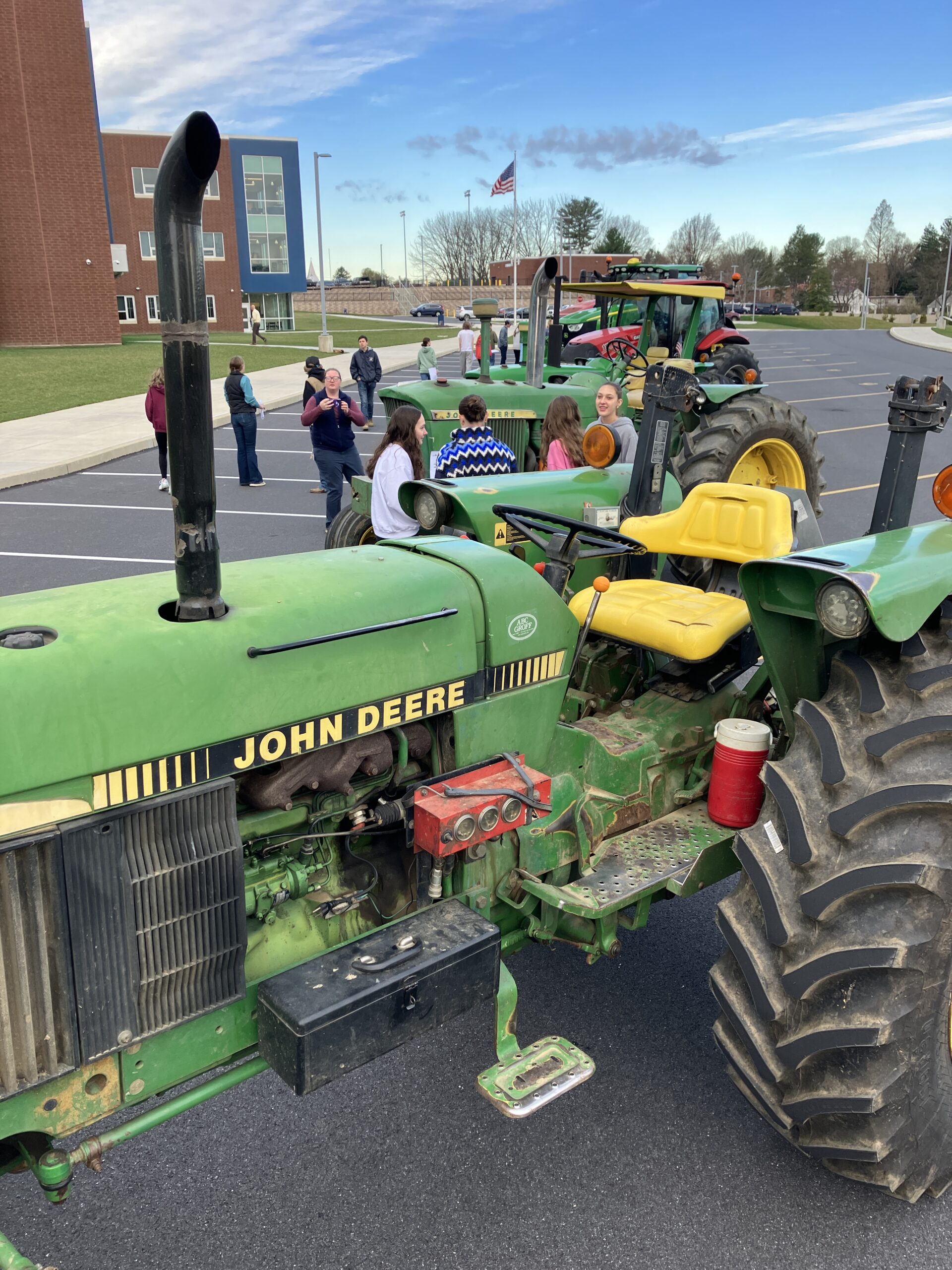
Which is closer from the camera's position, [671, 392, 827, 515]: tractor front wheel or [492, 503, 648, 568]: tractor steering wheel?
[492, 503, 648, 568]: tractor steering wheel

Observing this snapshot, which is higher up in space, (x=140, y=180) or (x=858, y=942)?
(x=140, y=180)

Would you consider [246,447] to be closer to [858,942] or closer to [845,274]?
[858,942]

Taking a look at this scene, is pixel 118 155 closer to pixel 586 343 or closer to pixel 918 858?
pixel 586 343

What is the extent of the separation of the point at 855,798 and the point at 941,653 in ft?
1.62

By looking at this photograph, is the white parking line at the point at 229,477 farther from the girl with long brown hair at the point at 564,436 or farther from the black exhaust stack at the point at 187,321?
the black exhaust stack at the point at 187,321

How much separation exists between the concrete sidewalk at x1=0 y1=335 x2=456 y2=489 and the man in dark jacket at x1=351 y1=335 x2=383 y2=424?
211 cm

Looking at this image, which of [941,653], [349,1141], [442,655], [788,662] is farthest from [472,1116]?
[941,653]

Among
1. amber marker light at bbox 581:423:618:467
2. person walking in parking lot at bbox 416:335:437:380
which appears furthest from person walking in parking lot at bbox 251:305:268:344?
amber marker light at bbox 581:423:618:467

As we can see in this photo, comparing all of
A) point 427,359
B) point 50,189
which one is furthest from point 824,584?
point 50,189

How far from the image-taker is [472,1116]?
9.36 feet

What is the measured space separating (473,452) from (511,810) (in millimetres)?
4504

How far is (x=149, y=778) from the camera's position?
2.05 m

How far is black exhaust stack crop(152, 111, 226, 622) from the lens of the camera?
1740 millimetres

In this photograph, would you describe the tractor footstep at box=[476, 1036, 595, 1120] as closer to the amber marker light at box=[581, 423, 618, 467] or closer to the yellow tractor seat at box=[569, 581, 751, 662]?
the yellow tractor seat at box=[569, 581, 751, 662]
